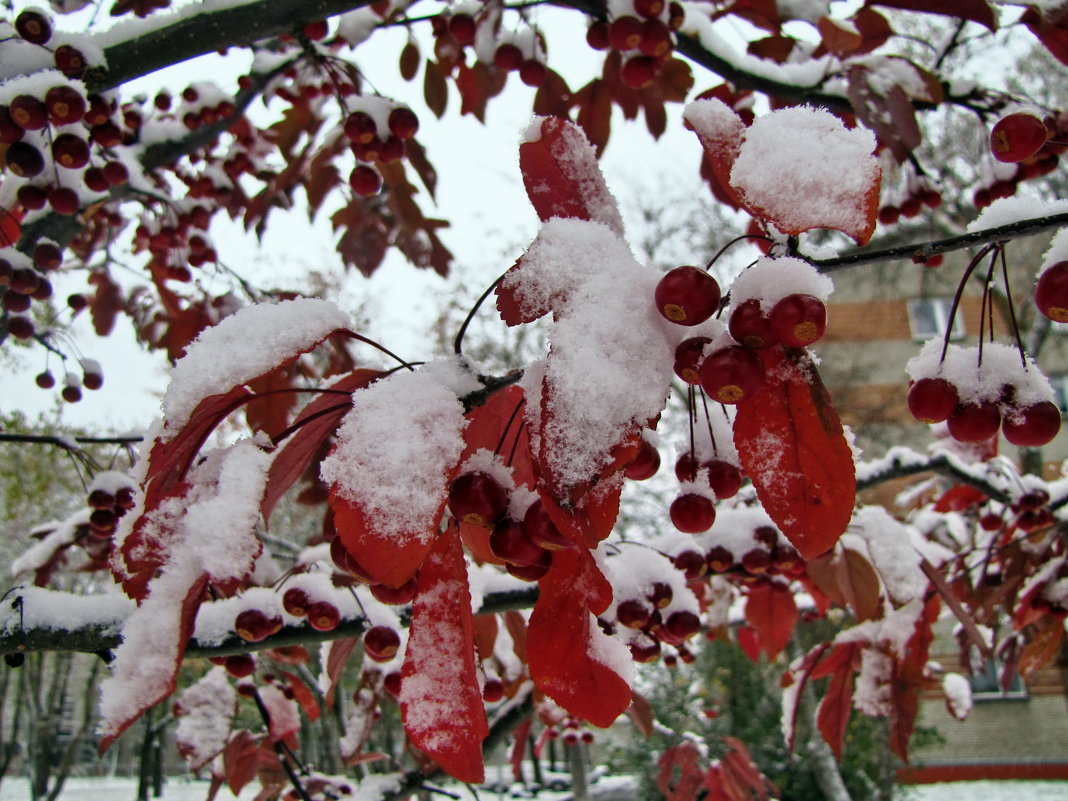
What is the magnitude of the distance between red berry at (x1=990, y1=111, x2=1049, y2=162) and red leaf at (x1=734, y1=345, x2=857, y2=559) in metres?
0.57

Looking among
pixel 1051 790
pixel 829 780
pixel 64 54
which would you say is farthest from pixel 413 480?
pixel 1051 790

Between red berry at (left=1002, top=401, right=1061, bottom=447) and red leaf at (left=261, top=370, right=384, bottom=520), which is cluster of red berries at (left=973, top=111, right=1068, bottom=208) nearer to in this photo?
red berry at (left=1002, top=401, right=1061, bottom=447)

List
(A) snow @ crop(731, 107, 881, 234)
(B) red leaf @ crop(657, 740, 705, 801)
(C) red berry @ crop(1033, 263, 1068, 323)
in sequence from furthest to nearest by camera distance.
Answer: (B) red leaf @ crop(657, 740, 705, 801), (C) red berry @ crop(1033, 263, 1068, 323), (A) snow @ crop(731, 107, 881, 234)

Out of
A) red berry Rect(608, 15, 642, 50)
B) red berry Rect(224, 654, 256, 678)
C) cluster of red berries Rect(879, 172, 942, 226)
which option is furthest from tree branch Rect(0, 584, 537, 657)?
cluster of red berries Rect(879, 172, 942, 226)

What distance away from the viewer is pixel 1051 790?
455 inches

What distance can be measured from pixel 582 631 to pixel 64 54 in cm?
165

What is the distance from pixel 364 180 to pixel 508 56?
62cm

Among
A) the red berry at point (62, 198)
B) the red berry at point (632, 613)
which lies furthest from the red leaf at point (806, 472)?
the red berry at point (62, 198)

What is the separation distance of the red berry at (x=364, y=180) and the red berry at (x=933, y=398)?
6.41ft

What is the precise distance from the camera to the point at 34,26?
1538mm

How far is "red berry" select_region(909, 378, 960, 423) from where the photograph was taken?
0.90 m

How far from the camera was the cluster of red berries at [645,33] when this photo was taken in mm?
1960

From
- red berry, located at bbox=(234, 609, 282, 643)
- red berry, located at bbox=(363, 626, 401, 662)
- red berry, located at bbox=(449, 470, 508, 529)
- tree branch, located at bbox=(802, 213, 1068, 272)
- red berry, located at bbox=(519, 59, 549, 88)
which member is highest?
red berry, located at bbox=(519, 59, 549, 88)

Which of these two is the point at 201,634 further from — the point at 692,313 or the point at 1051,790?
the point at 1051,790
